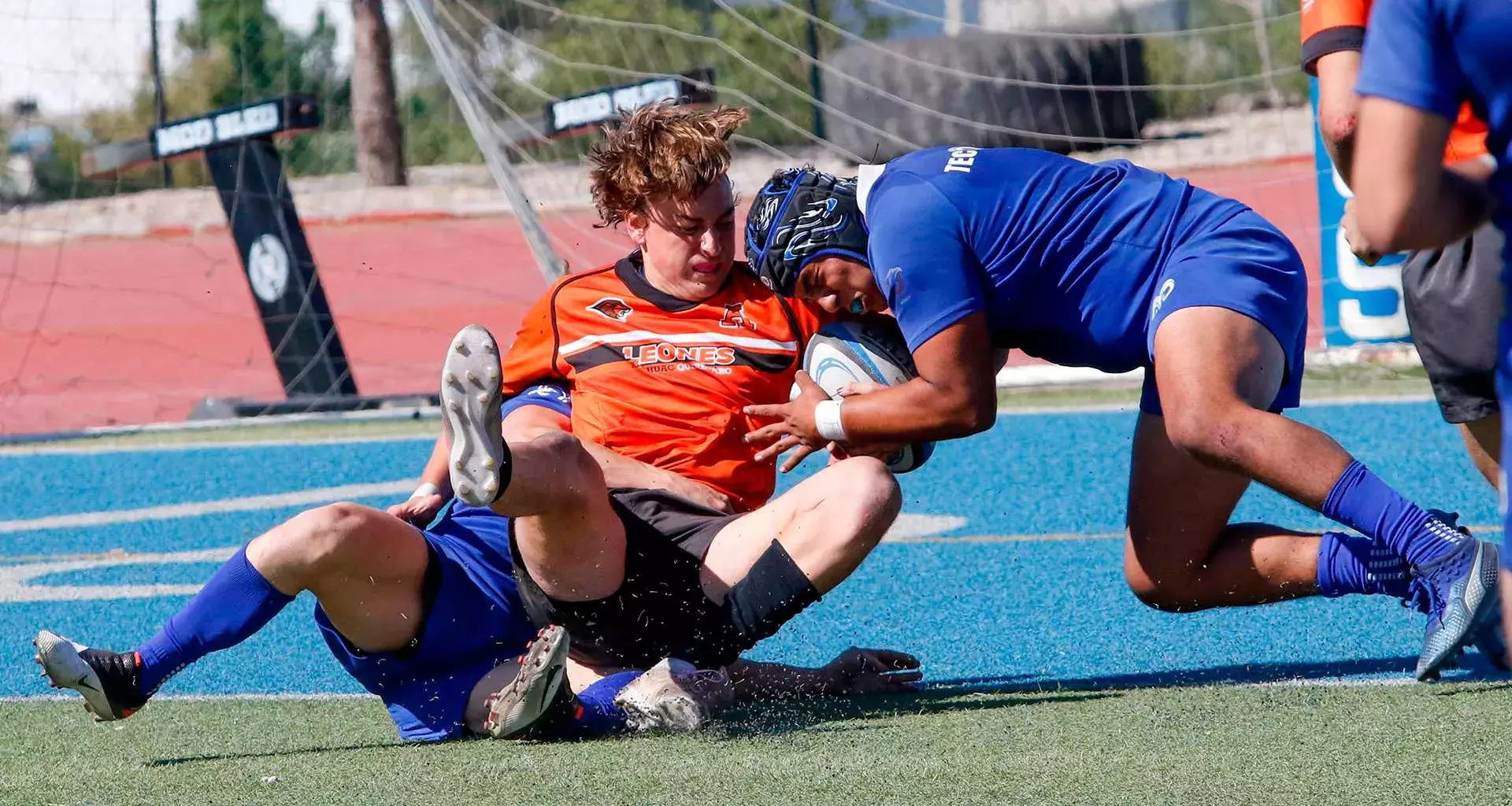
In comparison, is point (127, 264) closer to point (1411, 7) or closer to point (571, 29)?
point (571, 29)

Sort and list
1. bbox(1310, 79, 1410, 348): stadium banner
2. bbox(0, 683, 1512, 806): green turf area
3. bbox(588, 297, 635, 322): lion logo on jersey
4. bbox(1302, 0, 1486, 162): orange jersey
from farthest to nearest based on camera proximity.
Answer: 1. bbox(1310, 79, 1410, 348): stadium banner
2. bbox(588, 297, 635, 322): lion logo on jersey
3. bbox(1302, 0, 1486, 162): orange jersey
4. bbox(0, 683, 1512, 806): green turf area

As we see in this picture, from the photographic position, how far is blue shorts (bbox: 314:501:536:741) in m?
3.79

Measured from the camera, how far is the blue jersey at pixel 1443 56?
200 cm

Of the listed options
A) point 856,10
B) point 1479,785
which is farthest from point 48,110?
point 1479,785

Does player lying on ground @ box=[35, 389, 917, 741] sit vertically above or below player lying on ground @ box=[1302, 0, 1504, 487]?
below

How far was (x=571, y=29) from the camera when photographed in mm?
14344

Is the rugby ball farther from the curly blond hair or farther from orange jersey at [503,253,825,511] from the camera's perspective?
the curly blond hair

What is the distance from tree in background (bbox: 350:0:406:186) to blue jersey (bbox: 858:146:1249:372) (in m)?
9.08

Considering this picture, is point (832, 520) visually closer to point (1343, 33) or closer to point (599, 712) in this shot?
point (599, 712)

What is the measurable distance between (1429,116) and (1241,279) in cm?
177

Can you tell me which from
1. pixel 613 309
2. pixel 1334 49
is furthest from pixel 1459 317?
pixel 613 309

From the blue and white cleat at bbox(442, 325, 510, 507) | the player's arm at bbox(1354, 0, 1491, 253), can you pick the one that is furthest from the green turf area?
the player's arm at bbox(1354, 0, 1491, 253)

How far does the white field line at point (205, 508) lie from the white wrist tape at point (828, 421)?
441 cm

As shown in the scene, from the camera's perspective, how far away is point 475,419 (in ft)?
11.1
